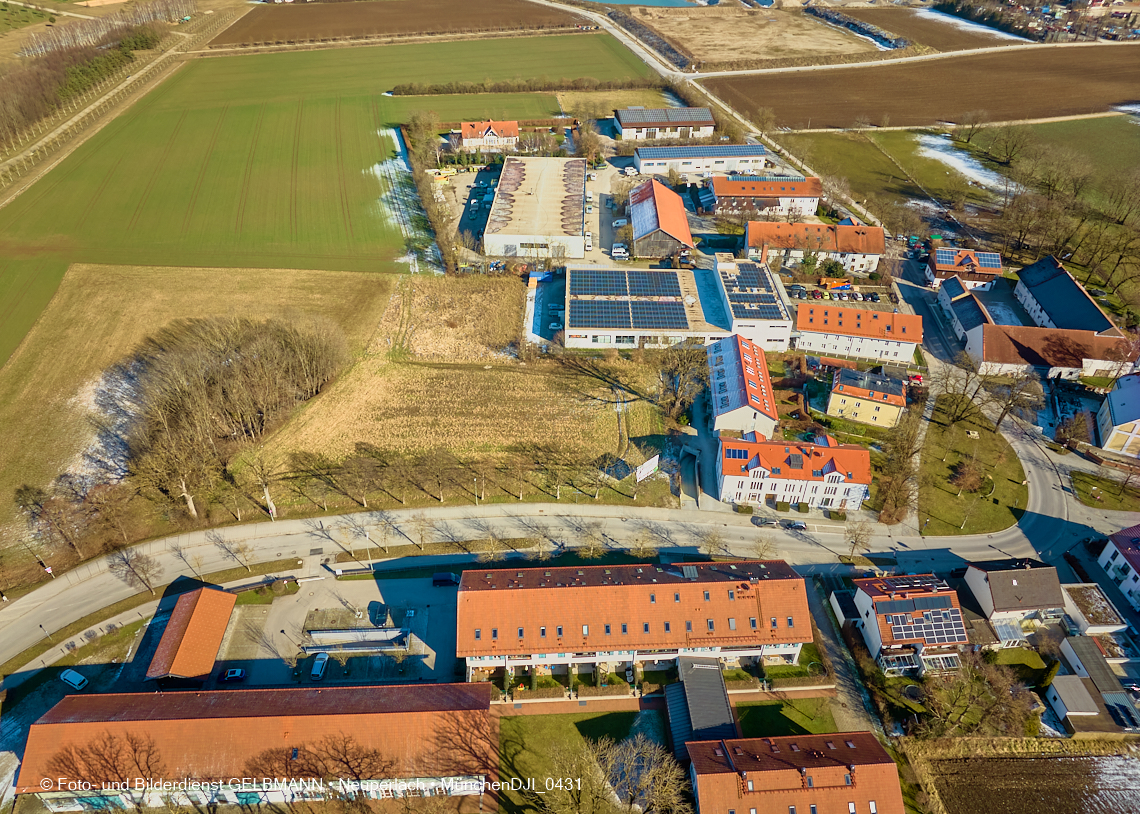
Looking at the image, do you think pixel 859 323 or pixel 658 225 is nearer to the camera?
pixel 859 323

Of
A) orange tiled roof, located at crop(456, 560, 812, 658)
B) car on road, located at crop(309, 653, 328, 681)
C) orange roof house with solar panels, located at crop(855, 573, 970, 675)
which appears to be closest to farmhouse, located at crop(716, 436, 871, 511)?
orange roof house with solar panels, located at crop(855, 573, 970, 675)

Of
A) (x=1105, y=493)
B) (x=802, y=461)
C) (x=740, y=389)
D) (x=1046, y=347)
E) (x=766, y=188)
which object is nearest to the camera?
(x=802, y=461)

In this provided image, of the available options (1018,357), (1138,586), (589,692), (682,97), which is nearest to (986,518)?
(1138,586)

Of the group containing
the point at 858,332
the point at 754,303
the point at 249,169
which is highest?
the point at 249,169

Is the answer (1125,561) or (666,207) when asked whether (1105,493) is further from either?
(666,207)

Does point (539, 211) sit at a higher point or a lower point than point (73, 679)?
higher

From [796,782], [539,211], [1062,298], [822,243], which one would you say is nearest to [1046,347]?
[1062,298]

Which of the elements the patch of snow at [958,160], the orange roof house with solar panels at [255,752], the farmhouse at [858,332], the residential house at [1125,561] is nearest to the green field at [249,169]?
the farmhouse at [858,332]

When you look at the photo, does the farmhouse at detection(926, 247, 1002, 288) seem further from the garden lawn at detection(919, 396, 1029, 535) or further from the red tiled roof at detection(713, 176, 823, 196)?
the garden lawn at detection(919, 396, 1029, 535)

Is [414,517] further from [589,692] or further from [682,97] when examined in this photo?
[682,97]
